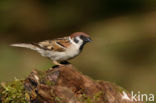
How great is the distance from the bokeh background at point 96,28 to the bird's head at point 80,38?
6.45m

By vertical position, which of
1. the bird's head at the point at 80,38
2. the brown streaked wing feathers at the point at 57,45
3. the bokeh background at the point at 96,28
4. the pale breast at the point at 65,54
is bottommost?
the bokeh background at the point at 96,28

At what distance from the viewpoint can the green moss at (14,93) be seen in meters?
6.92

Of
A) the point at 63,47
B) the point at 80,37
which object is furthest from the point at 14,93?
the point at 63,47

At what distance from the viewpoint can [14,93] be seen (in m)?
7.02

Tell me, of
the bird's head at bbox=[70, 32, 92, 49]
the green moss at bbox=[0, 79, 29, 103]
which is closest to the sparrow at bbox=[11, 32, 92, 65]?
the bird's head at bbox=[70, 32, 92, 49]

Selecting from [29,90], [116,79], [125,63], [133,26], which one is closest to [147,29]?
[133,26]

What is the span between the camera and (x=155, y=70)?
50.1ft

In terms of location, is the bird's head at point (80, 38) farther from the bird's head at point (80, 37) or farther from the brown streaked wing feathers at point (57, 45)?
the brown streaked wing feathers at point (57, 45)

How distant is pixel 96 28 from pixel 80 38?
26.4 feet

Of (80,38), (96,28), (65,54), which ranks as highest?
A: (80,38)

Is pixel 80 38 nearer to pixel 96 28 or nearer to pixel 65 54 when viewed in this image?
pixel 65 54

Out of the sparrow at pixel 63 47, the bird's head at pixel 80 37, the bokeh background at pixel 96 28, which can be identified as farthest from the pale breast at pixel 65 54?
the bokeh background at pixel 96 28

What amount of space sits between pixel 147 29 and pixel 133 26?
44 cm

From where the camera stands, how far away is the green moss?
6922 mm
